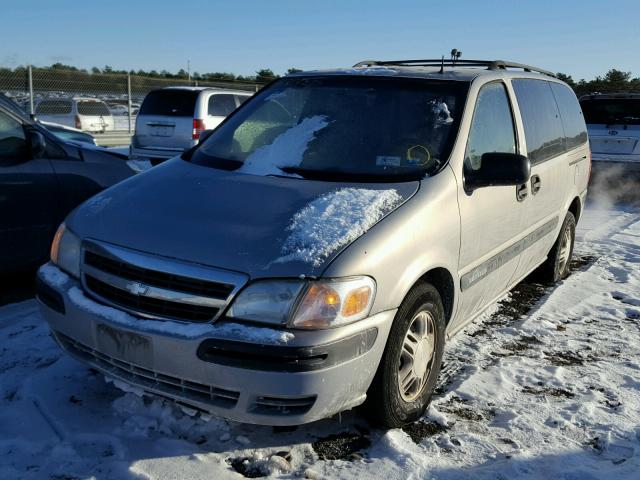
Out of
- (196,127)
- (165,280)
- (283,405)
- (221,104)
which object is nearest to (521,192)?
(283,405)

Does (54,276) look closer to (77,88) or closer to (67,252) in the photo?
(67,252)

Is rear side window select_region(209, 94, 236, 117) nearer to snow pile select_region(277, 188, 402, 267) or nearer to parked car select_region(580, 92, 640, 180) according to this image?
parked car select_region(580, 92, 640, 180)

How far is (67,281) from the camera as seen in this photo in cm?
298

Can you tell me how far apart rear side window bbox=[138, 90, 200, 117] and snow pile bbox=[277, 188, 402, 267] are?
986 centimetres

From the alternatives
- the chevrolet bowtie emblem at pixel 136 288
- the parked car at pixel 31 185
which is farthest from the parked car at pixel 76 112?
the chevrolet bowtie emblem at pixel 136 288

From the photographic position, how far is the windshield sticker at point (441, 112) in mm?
3596

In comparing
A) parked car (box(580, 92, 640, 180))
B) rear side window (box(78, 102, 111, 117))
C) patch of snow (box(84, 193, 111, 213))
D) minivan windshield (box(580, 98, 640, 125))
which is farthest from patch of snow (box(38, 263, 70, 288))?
rear side window (box(78, 102, 111, 117))

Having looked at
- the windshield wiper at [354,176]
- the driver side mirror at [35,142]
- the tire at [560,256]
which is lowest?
the tire at [560,256]

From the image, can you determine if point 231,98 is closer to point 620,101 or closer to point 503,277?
point 620,101

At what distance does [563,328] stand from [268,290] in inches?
116

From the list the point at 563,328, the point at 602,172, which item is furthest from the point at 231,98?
the point at 563,328

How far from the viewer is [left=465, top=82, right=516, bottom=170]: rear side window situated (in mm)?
3641

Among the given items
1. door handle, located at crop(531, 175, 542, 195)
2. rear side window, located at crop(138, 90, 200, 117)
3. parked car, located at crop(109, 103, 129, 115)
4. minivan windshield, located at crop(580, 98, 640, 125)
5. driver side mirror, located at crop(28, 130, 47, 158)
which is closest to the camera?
door handle, located at crop(531, 175, 542, 195)

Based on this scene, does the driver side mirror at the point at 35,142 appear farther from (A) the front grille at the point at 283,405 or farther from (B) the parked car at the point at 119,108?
(B) the parked car at the point at 119,108
